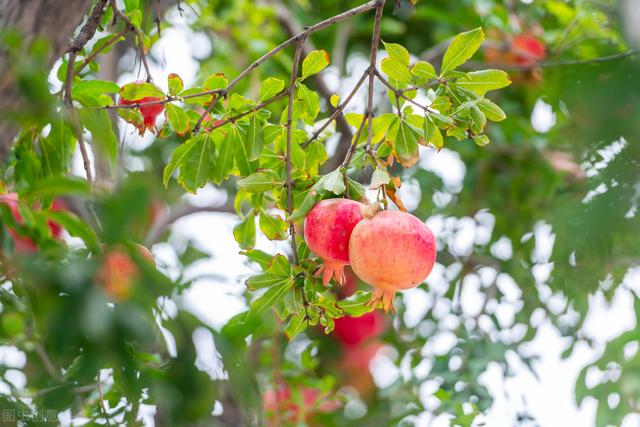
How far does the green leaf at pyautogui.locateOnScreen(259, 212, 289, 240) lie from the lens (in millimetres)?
1220

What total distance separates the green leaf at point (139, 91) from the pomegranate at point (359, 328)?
4.46 feet

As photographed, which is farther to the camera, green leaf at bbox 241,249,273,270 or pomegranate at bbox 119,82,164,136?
pomegranate at bbox 119,82,164,136

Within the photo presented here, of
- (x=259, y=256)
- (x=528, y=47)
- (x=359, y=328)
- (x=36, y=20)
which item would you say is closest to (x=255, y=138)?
(x=259, y=256)

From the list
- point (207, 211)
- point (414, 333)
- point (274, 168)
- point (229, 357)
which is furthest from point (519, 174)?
point (229, 357)

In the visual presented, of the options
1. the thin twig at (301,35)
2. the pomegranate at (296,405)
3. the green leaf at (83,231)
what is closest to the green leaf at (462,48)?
the thin twig at (301,35)

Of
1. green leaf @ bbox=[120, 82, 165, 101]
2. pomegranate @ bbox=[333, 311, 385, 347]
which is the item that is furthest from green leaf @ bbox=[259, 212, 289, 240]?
pomegranate @ bbox=[333, 311, 385, 347]

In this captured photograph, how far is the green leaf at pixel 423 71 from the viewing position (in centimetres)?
108

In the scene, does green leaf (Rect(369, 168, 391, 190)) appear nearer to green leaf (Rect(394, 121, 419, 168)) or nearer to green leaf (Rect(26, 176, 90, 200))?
green leaf (Rect(394, 121, 419, 168))

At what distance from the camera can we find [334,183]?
994 mm

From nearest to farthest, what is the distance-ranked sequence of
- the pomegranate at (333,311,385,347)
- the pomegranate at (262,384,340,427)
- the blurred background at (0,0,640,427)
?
the blurred background at (0,0,640,427) < the pomegranate at (262,384,340,427) < the pomegranate at (333,311,385,347)

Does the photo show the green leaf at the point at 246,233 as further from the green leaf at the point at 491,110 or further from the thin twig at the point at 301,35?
the green leaf at the point at 491,110

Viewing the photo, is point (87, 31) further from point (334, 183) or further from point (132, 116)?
point (334, 183)

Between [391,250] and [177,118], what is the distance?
42 cm

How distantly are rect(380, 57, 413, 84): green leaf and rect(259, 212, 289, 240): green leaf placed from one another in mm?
276
